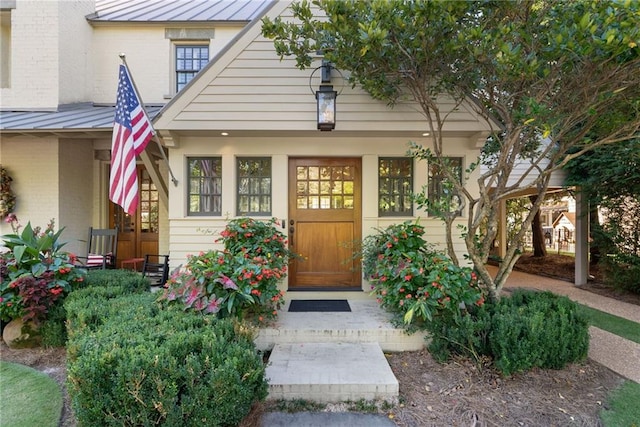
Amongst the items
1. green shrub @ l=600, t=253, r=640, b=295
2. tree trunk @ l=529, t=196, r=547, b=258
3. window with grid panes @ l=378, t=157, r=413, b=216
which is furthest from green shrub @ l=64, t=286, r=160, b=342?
tree trunk @ l=529, t=196, r=547, b=258

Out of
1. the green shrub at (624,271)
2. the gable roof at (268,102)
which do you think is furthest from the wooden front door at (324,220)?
the green shrub at (624,271)

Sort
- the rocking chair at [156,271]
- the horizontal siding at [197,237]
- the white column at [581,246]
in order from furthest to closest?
the white column at [581,246] → the rocking chair at [156,271] → the horizontal siding at [197,237]

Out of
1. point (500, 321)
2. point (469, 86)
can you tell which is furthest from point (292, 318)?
point (469, 86)

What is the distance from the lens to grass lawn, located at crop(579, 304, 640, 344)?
407cm

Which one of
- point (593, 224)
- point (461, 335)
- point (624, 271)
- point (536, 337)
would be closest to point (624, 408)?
point (536, 337)

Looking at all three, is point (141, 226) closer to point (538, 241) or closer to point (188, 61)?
point (188, 61)

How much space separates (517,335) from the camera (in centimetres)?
285

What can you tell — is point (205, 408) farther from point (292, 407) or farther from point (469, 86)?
point (469, 86)

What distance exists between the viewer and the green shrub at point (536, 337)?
2803mm

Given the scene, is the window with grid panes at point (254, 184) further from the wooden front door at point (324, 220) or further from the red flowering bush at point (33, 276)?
the red flowering bush at point (33, 276)

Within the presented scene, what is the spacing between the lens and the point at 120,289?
360 cm

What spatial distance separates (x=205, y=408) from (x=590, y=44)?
402 centimetres

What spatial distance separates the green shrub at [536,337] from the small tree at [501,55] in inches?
24.1

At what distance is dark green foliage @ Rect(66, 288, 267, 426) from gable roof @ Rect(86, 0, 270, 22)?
6710mm
